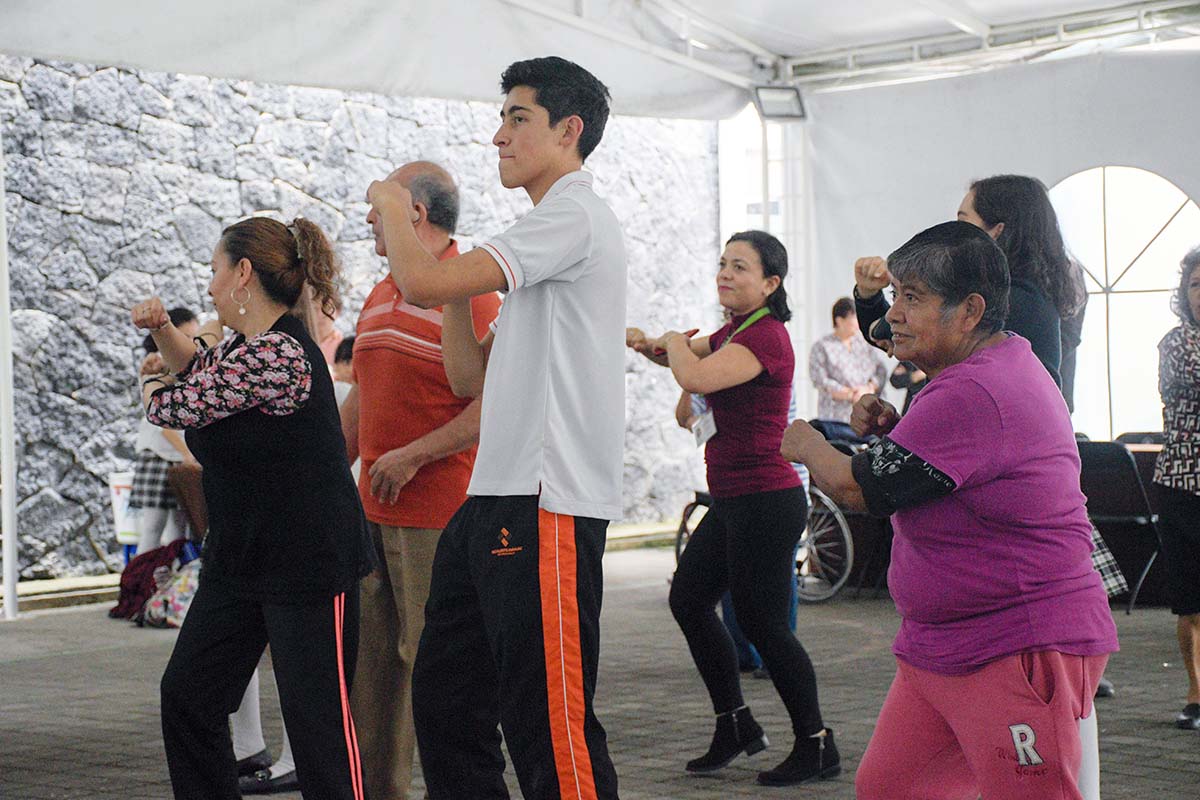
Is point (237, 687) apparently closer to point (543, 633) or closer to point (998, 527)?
point (543, 633)

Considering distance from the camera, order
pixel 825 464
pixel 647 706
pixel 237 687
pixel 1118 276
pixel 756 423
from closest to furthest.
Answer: pixel 825 464 < pixel 237 687 < pixel 756 423 < pixel 647 706 < pixel 1118 276

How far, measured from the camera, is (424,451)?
3.73 meters

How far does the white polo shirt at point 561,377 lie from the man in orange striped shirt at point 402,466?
820 millimetres

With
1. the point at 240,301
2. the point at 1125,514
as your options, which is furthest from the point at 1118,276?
the point at 240,301

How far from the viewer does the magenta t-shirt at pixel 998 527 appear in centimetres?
247

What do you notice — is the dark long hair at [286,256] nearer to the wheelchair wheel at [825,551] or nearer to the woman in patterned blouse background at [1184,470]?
the woman in patterned blouse background at [1184,470]

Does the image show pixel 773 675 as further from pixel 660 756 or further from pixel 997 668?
pixel 997 668

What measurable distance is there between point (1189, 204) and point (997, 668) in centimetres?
814

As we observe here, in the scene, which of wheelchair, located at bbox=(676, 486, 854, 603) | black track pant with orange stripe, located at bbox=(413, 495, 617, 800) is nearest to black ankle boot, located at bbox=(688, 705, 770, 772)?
black track pant with orange stripe, located at bbox=(413, 495, 617, 800)

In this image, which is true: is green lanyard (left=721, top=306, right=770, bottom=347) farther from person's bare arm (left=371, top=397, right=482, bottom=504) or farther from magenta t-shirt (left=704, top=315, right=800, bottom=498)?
person's bare arm (left=371, top=397, right=482, bottom=504)

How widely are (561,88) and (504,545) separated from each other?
A: 0.90m

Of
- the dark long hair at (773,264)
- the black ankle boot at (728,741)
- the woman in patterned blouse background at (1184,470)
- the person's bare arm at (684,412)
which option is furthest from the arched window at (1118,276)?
the black ankle boot at (728,741)

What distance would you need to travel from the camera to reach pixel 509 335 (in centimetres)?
288

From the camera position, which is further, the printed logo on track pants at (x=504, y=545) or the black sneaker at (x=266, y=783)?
the black sneaker at (x=266, y=783)
